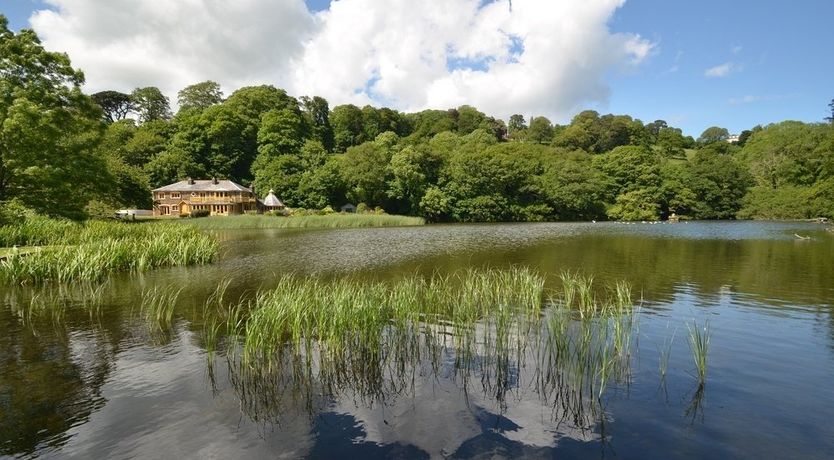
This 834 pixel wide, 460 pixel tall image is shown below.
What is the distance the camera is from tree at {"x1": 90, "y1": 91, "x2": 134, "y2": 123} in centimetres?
10188

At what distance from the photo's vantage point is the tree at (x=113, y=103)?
10188cm

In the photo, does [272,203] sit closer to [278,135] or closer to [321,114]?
[278,135]

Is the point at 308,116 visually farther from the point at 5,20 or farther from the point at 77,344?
the point at 77,344

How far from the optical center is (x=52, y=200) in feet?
80.2

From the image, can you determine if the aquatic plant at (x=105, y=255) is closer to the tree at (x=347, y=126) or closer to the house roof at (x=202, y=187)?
the house roof at (x=202, y=187)

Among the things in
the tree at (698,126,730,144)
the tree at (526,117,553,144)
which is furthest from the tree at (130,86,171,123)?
the tree at (698,126,730,144)

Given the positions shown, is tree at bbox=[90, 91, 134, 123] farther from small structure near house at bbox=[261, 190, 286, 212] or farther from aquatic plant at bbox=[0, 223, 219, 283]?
aquatic plant at bbox=[0, 223, 219, 283]

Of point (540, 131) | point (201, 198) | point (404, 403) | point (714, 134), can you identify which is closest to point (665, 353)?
point (404, 403)

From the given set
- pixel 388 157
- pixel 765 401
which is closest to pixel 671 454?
pixel 765 401

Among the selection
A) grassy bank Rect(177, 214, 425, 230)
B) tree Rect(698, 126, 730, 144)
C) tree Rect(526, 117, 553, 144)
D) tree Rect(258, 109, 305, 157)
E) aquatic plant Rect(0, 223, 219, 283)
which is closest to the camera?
aquatic plant Rect(0, 223, 219, 283)

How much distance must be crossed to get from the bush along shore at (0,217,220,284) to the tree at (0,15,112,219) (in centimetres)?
169

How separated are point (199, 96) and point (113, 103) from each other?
1805cm

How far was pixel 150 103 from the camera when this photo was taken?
107 meters

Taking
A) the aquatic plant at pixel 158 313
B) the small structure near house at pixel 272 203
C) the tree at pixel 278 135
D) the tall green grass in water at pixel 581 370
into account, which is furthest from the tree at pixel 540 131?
the tall green grass in water at pixel 581 370
